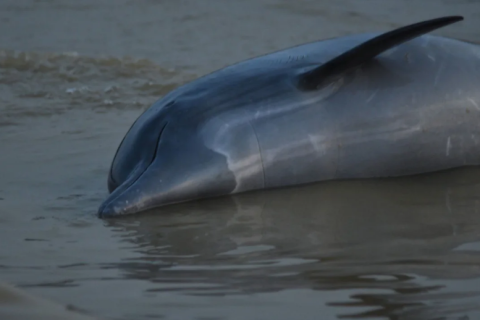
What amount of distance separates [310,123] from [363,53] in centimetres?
43

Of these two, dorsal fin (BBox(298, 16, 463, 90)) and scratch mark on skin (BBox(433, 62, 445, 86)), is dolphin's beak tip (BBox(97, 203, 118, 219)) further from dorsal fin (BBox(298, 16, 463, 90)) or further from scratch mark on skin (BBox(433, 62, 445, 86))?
scratch mark on skin (BBox(433, 62, 445, 86))

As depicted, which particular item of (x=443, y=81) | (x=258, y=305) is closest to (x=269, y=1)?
(x=443, y=81)

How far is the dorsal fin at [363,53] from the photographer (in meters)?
4.79

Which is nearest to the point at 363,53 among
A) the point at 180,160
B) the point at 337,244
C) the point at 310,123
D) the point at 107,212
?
the point at 310,123

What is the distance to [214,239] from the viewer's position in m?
4.11

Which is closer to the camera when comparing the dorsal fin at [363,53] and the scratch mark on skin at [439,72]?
the dorsal fin at [363,53]

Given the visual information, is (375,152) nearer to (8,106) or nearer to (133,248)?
(133,248)

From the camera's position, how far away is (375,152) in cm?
502

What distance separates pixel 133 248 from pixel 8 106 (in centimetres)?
400

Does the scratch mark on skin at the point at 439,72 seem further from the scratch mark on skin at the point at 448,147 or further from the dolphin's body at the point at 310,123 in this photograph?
the scratch mark on skin at the point at 448,147

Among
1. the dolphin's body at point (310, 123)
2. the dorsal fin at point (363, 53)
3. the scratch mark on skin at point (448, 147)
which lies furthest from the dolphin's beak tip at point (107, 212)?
the scratch mark on skin at point (448, 147)

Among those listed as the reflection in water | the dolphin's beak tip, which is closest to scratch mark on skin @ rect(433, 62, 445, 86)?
the reflection in water

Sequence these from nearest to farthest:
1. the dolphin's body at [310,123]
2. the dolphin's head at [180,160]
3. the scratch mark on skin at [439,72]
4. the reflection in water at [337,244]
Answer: the reflection in water at [337,244], the dolphin's head at [180,160], the dolphin's body at [310,123], the scratch mark on skin at [439,72]

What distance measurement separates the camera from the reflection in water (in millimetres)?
3248
